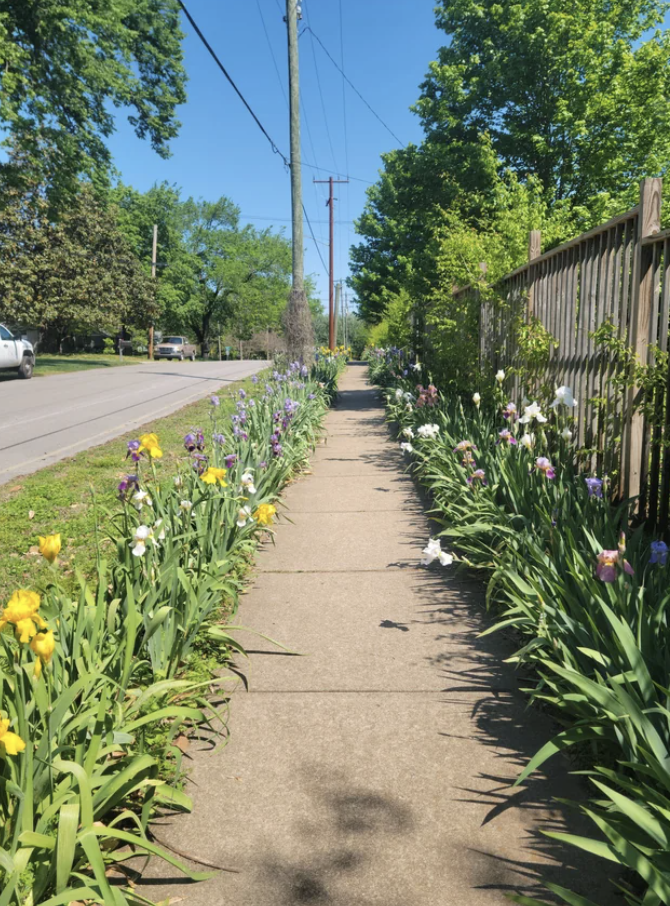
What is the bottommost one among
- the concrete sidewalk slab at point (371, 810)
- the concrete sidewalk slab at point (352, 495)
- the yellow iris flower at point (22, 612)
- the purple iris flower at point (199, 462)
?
the concrete sidewalk slab at point (371, 810)

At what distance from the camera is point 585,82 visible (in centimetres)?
1145

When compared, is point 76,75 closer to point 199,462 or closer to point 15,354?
point 15,354

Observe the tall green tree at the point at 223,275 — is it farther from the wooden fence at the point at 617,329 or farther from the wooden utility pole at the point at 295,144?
the wooden fence at the point at 617,329

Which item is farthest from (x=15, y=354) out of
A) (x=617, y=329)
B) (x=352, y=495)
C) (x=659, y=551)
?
(x=659, y=551)

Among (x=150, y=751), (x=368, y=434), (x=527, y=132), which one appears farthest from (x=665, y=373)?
(x=527, y=132)

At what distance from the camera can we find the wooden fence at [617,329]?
377 centimetres

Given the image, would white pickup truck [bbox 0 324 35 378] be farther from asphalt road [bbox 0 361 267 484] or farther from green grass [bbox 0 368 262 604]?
green grass [bbox 0 368 262 604]

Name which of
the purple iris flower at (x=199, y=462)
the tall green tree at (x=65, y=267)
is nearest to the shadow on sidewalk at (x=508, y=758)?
the purple iris flower at (x=199, y=462)

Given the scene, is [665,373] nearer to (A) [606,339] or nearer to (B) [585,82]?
(A) [606,339]

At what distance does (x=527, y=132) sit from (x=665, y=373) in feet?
32.3

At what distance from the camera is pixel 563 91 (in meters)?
11.7

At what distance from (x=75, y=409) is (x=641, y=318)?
35.0ft

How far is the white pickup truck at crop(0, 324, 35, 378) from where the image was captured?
58.2 feet

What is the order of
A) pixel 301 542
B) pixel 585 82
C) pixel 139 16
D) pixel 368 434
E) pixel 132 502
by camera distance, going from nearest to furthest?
pixel 132 502 → pixel 301 542 → pixel 368 434 → pixel 585 82 → pixel 139 16
